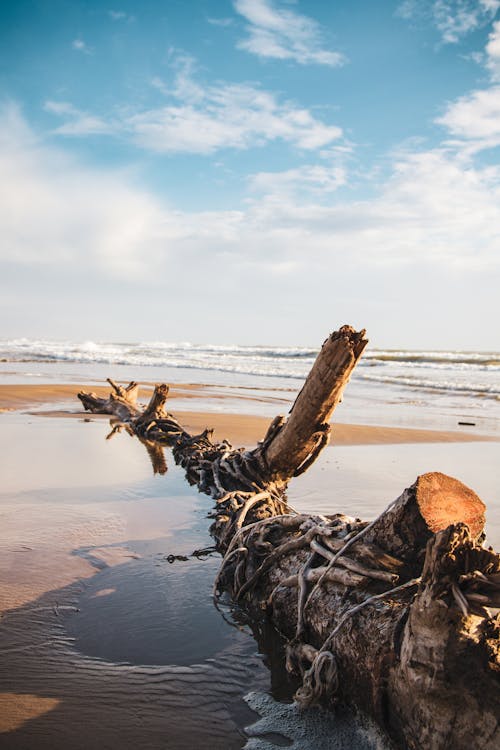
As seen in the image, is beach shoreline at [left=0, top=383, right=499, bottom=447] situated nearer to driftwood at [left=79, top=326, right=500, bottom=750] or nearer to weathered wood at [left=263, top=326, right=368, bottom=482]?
weathered wood at [left=263, top=326, right=368, bottom=482]

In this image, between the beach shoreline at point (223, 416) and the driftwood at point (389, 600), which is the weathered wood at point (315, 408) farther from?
the beach shoreline at point (223, 416)

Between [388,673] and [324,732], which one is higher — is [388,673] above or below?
above

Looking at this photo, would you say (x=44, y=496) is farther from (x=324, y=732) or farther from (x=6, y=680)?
(x=324, y=732)

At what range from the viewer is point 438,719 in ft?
6.35

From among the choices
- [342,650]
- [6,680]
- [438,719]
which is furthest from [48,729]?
[438,719]

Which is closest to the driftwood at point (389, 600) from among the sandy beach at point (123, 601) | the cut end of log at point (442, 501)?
the cut end of log at point (442, 501)

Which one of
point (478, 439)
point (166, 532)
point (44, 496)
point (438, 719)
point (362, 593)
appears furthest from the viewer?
point (478, 439)

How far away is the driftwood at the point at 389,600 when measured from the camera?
1.90 meters

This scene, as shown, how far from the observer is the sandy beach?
8.18ft

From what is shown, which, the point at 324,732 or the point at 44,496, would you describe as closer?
the point at 324,732

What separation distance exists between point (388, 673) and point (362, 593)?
435mm

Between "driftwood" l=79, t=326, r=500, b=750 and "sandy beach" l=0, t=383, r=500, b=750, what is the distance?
0.82 ft

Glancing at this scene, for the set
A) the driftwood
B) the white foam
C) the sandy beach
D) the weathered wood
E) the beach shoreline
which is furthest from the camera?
the beach shoreline

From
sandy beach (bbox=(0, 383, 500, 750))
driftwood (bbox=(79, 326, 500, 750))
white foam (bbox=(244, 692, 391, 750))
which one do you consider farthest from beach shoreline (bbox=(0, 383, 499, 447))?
white foam (bbox=(244, 692, 391, 750))
